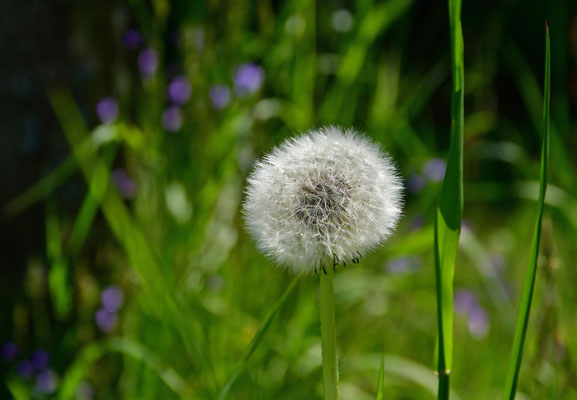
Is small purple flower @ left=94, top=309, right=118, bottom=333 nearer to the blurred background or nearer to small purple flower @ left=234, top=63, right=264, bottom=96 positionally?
the blurred background

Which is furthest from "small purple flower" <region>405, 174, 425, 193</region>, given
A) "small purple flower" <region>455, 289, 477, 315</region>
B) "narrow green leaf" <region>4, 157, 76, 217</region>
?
"narrow green leaf" <region>4, 157, 76, 217</region>

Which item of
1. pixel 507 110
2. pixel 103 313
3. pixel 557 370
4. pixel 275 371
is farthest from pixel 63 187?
pixel 507 110

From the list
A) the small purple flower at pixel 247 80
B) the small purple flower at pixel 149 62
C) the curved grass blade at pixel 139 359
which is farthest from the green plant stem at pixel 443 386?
the small purple flower at pixel 149 62

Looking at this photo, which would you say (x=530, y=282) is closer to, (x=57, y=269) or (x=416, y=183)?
(x=57, y=269)

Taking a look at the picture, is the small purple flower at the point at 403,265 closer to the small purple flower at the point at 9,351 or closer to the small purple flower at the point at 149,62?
the small purple flower at the point at 149,62

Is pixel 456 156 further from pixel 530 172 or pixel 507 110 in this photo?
pixel 507 110

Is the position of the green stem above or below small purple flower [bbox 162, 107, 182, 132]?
below

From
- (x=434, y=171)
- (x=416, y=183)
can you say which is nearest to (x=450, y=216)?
(x=434, y=171)
